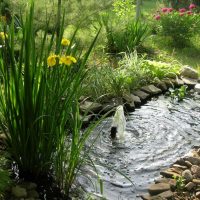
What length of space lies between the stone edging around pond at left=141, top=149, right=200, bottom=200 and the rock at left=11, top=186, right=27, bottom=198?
0.97m

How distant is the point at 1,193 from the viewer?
2830 millimetres

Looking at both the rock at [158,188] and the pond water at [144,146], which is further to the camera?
the pond water at [144,146]

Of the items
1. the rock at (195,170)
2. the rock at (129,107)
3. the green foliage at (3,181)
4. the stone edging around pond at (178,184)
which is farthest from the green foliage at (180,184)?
the rock at (129,107)

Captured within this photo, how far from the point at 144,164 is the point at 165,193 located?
2.55 ft

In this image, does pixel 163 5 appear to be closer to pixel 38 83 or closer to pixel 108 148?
pixel 108 148

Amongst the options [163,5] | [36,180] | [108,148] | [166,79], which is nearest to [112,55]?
[166,79]

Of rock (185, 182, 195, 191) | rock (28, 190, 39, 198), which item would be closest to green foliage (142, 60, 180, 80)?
rock (185, 182, 195, 191)

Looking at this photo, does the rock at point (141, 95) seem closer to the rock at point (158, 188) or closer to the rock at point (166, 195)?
the rock at point (158, 188)

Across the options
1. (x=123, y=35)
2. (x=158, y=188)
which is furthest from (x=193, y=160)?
(x=123, y=35)

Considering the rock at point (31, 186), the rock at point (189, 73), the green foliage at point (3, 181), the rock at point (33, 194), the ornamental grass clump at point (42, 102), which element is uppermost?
the ornamental grass clump at point (42, 102)

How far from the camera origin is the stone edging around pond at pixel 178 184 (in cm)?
326

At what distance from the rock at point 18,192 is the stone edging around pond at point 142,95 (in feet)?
5.75

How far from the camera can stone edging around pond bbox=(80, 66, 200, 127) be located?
507 centimetres

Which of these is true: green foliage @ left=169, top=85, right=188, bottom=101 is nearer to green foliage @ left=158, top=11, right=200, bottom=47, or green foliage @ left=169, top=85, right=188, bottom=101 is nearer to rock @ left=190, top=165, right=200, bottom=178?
rock @ left=190, top=165, right=200, bottom=178
